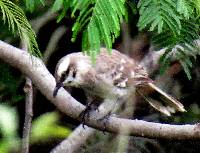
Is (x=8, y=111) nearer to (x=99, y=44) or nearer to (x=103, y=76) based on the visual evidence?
(x=99, y=44)

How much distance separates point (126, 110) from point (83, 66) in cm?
62

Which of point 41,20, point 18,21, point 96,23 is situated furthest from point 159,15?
point 41,20

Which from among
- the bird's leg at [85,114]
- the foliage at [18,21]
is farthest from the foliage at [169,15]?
the bird's leg at [85,114]

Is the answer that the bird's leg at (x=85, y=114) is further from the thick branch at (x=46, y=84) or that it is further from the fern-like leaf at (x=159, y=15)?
the fern-like leaf at (x=159, y=15)

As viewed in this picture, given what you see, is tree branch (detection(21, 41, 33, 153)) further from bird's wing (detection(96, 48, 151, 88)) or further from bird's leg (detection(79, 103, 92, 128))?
bird's wing (detection(96, 48, 151, 88))

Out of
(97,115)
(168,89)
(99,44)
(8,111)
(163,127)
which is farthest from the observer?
(168,89)

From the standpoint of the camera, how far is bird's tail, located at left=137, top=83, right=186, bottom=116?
11.8 ft

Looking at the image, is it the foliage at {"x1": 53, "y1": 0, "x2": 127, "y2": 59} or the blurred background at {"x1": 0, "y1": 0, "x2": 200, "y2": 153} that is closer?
the foliage at {"x1": 53, "y1": 0, "x2": 127, "y2": 59}

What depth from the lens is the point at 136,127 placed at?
9.50 ft

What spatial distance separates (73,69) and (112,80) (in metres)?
0.29

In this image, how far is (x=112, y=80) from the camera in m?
3.74

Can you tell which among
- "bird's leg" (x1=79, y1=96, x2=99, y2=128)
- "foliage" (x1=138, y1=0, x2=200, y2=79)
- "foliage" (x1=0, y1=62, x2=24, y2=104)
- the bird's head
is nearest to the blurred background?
"foliage" (x1=0, y1=62, x2=24, y2=104)

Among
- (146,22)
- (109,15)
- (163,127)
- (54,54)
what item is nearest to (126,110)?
(54,54)

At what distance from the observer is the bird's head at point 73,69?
349cm
